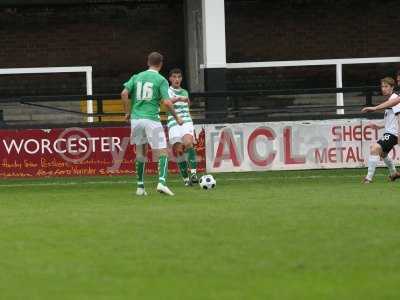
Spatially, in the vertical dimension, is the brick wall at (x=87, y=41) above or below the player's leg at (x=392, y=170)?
above

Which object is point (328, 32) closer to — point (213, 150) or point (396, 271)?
point (213, 150)

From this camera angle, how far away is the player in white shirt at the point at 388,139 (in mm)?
19641

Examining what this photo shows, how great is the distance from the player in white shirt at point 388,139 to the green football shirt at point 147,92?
168 inches

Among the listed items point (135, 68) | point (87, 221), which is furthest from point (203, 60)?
point (87, 221)

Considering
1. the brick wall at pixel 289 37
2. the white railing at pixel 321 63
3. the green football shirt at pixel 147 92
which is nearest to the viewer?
the green football shirt at pixel 147 92

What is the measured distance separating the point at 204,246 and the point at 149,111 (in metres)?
6.82

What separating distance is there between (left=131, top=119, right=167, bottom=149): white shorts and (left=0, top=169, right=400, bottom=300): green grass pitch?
81 centimetres

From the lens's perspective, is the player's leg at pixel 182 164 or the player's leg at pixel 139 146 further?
the player's leg at pixel 182 164

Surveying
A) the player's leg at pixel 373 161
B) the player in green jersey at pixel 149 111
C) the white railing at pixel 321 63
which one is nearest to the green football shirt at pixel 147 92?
the player in green jersey at pixel 149 111

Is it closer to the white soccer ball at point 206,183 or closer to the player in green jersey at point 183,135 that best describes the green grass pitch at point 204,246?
the white soccer ball at point 206,183

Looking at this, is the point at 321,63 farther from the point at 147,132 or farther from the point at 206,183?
the point at 147,132

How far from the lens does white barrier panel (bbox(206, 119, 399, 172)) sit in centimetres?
2242

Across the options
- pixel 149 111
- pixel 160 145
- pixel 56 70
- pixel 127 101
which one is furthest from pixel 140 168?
pixel 56 70

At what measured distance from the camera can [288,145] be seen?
74.1 ft
